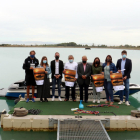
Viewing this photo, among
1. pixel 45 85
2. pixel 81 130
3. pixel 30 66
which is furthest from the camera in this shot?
pixel 45 85

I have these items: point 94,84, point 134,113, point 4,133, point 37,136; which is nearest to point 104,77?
point 94,84

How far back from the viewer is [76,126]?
606 centimetres

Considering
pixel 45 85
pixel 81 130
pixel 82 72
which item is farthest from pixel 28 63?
pixel 81 130

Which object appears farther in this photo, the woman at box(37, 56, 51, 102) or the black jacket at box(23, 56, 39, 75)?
the woman at box(37, 56, 51, 102)

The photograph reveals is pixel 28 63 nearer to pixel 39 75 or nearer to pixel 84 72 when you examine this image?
pixel 39 75

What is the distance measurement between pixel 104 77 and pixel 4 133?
3.49 m

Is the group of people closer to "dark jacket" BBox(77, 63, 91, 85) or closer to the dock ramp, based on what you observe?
"dark jacket" BBox(77, 63, 91, 85)

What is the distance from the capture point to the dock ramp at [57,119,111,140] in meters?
5.53

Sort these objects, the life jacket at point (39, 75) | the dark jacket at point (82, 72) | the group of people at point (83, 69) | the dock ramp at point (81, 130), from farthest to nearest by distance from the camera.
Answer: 1. the dark jacket at point (82, 72)
2. the life jacket at point (39, 75)
3. the group of people at point (83, 69)
4. the dock ramp at point (81, 130)

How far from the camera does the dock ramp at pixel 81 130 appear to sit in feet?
18.1

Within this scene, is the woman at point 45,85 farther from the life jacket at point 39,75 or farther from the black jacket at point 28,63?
the black jacket at point 28,63

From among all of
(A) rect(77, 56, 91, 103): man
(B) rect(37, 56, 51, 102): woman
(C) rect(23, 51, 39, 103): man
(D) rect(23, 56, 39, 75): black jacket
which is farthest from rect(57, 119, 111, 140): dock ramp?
(D) rect(23, 56, 39, 75): black jacket

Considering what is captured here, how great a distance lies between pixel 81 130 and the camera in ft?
19.4

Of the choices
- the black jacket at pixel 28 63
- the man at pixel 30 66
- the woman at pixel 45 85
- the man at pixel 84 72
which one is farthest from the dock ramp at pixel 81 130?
the black jacket at pixel 28 63
